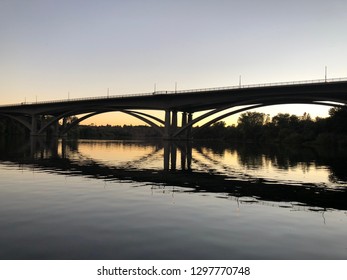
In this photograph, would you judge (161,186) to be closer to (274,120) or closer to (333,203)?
(333,203)

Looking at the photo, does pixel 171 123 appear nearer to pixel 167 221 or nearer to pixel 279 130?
pixel 279 130

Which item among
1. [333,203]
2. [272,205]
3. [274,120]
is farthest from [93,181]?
[274,120]

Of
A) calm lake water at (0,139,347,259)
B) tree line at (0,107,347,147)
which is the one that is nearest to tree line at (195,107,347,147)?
tree line at (0,107,347,147)

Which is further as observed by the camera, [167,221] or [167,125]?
[167,125]

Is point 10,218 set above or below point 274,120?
below

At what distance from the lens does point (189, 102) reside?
77562mm

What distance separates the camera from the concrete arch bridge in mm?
58281

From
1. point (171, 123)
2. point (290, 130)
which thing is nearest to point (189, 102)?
point (171, 123)

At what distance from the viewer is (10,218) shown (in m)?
9.23

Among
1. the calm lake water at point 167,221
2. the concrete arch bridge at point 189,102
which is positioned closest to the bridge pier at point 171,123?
the concrete arch bridge at point 189,102

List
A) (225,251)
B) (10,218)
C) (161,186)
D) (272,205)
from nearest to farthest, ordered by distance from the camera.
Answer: (225,251) → (10,218) → (272,205) → (161,186)

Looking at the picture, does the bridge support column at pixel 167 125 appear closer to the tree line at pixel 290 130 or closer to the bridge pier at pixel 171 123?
the bridge pier at pixel 171 123

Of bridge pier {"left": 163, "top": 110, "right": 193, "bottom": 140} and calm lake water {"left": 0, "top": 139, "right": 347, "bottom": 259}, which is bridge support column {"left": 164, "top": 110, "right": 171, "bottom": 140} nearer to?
bridge pier {"left": 163, "top": 110, "right": 193, "bottom": 140}

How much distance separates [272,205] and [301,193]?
3.84 m
